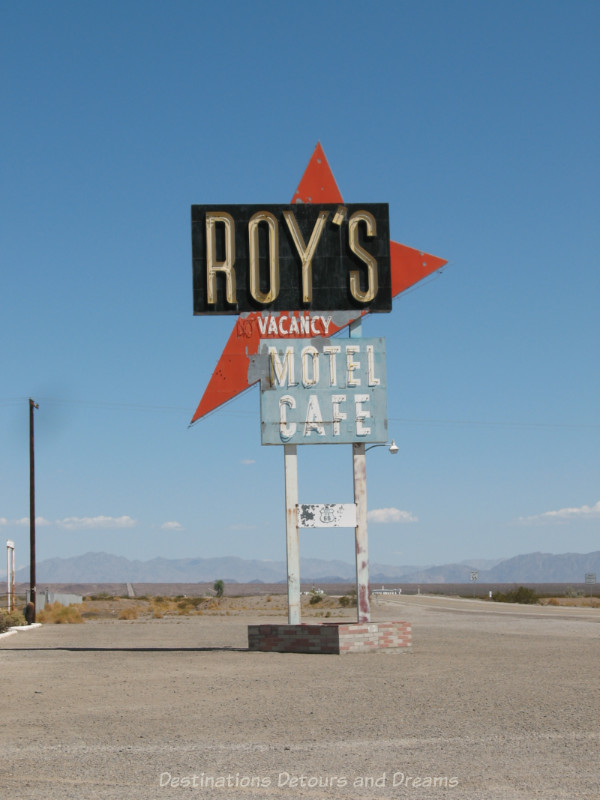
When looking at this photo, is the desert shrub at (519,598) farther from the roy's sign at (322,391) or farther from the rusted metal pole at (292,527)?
the roy's sign at (322,391)

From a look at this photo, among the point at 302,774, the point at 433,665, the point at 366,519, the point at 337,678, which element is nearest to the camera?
the point at 302,774

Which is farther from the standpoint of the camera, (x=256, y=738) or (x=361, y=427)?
(x=361, y=427)

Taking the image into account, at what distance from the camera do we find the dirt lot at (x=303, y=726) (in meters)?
8.41

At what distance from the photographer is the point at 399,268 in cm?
2328

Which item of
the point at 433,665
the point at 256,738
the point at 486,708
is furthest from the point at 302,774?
the point at 433,665

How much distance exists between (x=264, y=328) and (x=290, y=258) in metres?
1.70

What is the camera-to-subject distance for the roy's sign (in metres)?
22.3

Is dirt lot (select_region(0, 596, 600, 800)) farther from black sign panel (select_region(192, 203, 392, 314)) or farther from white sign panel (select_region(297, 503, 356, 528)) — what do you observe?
black sign panel (select_region(192, 203, 392, 314))

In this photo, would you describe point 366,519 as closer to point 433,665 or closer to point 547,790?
point 433,665

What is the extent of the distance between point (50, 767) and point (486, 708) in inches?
228

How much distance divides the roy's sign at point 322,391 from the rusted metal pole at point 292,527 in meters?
0.42

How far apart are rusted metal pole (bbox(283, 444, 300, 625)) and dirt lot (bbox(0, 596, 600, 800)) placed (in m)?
1.56

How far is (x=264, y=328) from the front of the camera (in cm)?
2306

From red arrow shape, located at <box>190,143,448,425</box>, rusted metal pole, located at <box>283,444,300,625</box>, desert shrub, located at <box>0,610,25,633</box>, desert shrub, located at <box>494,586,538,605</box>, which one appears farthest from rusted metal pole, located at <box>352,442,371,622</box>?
desert shrub, located at <box>494,586,538,605</box>
